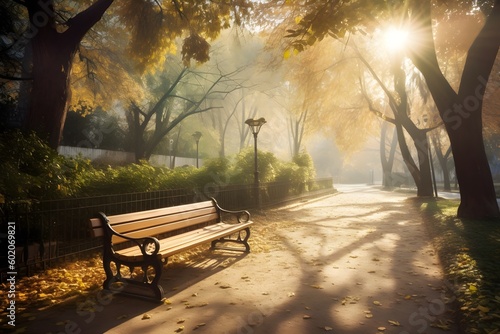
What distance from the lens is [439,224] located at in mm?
8930

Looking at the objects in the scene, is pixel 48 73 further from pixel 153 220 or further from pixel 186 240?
pixel 186 240

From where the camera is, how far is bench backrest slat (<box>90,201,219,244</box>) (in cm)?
444

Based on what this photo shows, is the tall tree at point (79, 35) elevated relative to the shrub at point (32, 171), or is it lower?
elevated

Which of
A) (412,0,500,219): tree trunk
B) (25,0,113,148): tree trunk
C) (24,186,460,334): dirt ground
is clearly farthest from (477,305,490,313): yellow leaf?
(25,0,113,148): tree trunk

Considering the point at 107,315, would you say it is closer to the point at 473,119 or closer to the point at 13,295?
the point at 13,295

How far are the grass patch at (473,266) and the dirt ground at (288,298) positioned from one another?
0.19m

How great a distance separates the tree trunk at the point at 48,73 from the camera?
709cm

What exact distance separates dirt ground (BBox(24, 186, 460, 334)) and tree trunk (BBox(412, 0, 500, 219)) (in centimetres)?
291

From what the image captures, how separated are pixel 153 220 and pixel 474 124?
28.3ft

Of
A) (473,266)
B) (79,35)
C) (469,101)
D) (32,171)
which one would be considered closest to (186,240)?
(32,171)

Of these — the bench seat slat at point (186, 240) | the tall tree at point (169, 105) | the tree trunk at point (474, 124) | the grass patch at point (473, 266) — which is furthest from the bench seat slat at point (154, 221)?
the tall tree at point (169, 105)

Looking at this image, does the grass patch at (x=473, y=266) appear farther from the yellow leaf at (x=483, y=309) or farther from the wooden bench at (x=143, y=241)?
the wooden bench at (x=143, y=241)

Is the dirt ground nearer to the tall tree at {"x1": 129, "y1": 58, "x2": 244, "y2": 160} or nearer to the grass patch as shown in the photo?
the grass patch

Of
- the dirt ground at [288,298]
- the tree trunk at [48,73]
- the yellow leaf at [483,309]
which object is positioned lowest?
the dirt ground at [288,298]
